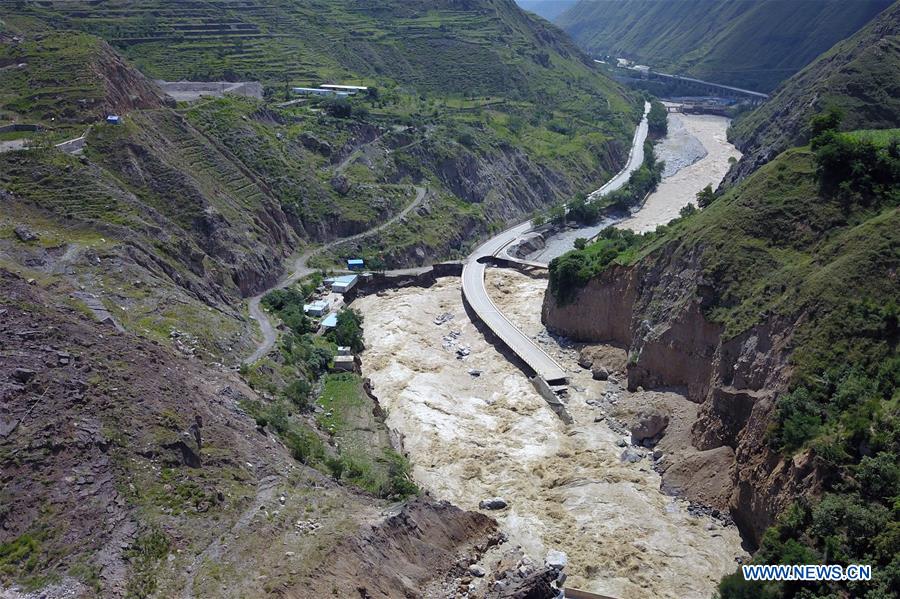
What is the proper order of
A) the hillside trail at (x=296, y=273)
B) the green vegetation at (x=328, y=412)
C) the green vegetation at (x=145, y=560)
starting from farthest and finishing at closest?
the hillside trail at (x=296, y=273), the green vegetation at (x=328, y=412), the green vegetation at (x=145, y=560)

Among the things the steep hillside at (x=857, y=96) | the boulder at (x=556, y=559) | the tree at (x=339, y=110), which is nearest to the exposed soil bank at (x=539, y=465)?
the boulder at (x=556, y=559)

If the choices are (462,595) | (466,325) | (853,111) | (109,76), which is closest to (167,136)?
(109,76)

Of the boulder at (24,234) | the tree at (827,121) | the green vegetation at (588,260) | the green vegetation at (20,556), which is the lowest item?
the green vegetation at (20,556)

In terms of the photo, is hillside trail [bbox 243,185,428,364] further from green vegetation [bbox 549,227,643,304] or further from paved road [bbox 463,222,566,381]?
green vegetation [bbox 549,227,643,304]

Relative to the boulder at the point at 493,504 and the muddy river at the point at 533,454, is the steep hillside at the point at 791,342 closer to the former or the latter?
the muddy river at the point at 533,454

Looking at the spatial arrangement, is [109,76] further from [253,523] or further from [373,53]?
[373,53]
